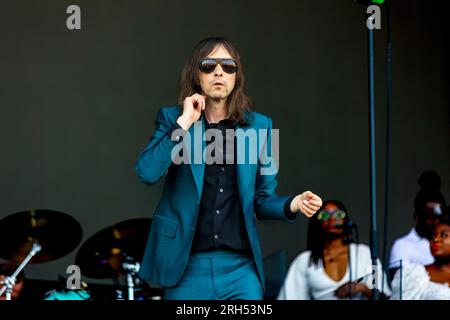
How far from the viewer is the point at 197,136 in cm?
307

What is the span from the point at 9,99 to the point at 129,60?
1.09 metres

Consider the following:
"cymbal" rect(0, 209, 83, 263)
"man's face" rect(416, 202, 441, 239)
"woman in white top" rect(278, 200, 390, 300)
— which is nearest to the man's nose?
"cymbal" rect(0, 209, 83, 263)

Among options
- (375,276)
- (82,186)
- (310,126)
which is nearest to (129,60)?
(82,186)

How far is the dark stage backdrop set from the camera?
7762mm

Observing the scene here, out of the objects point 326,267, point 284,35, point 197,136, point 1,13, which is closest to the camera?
point 197,136

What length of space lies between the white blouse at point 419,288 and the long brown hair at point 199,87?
9.21 feet

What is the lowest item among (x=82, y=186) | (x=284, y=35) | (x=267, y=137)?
(x=82, y=186)

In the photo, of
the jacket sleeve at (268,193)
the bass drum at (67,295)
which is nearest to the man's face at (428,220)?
the bass drum at (67,295)

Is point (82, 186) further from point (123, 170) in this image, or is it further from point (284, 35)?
point (284, 35)

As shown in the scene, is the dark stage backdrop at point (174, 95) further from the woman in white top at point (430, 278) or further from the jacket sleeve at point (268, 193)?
the jacket sleeve at point (268, 193)

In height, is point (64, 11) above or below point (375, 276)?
above

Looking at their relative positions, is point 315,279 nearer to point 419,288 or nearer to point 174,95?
point 419,288

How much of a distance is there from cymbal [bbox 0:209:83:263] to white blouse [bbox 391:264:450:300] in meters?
2.02

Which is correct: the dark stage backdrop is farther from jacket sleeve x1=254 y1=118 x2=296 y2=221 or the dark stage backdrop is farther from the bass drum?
jacket sleeve x1=254 y1=118 x2=296 y2=221
